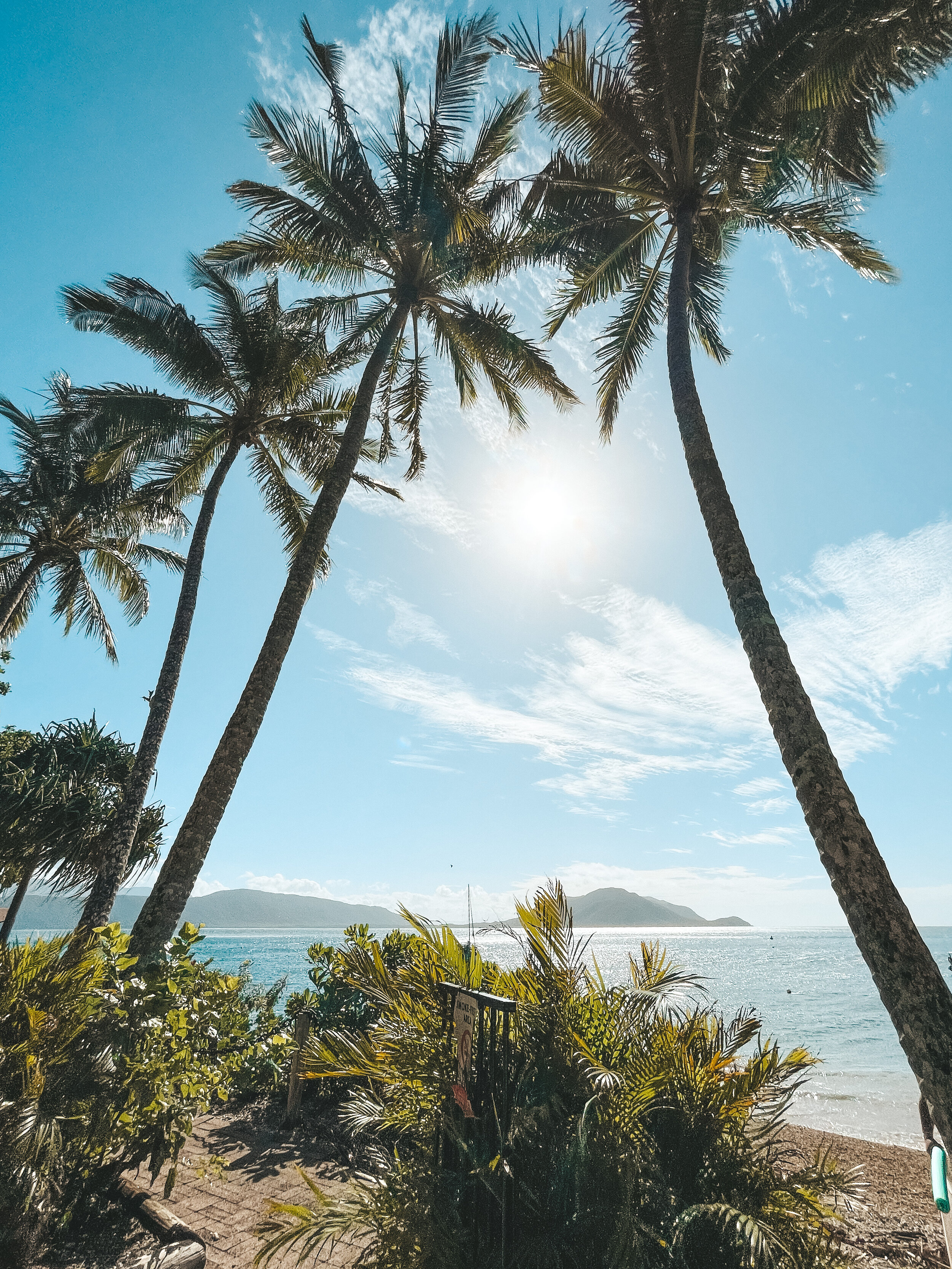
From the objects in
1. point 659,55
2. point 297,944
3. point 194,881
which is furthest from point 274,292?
point 297,944

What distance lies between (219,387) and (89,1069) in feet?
32.2

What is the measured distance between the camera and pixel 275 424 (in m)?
10.8

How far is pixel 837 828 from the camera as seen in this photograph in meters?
3.89

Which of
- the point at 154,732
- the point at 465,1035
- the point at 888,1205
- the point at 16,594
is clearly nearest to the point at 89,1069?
the point at 465,1035

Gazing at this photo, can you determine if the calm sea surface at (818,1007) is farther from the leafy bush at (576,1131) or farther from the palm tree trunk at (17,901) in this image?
the palm tree trunk at (17,901)

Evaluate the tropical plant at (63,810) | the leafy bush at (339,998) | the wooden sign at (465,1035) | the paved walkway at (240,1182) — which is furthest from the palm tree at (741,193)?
the tropical plant at (63,810)

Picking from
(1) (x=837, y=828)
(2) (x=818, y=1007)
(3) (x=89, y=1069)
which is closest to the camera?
(3) (x=89, y=1069)

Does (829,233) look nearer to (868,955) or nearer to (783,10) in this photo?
(783,10)

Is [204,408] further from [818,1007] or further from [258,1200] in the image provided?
[818,1007]

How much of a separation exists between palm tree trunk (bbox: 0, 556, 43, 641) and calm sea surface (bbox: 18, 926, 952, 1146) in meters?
11.6

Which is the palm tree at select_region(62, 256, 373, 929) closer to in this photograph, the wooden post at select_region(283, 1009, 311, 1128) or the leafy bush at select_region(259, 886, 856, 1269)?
the wooden post at select_region(283, 1009, 311, 1128)

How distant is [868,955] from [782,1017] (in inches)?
1524

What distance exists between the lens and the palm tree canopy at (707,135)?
18.1 ft

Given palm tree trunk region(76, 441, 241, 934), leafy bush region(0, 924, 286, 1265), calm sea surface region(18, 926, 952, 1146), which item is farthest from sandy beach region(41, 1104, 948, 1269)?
palm tree trunk region(76, 441, 241, 934)
